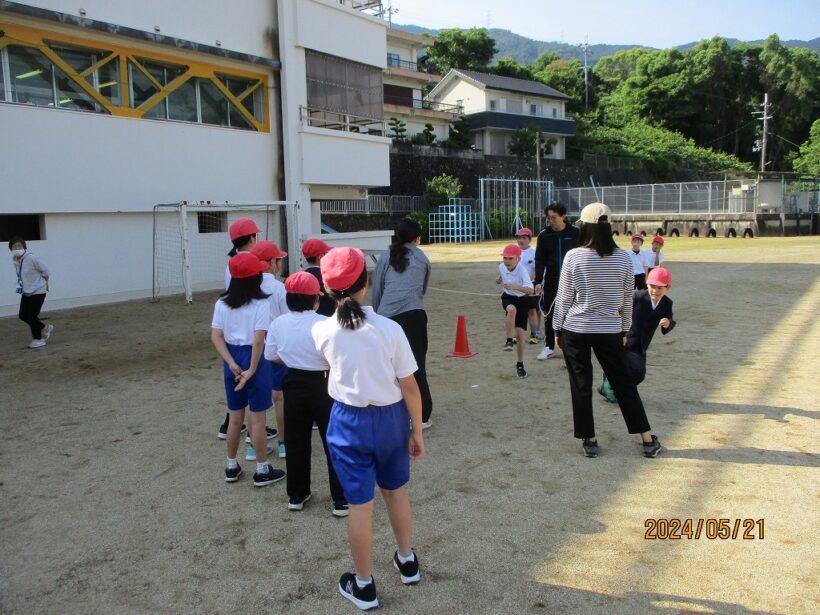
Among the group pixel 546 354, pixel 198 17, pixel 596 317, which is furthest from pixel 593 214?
pixel 198 17

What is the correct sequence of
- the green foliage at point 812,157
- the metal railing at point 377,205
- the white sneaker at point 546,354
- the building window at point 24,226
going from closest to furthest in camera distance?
the white sneaker at point 546,354
the building window at point 24,226
the metal railing at point 377,205
the green foliage at point 812,157

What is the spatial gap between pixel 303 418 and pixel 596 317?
220 cm

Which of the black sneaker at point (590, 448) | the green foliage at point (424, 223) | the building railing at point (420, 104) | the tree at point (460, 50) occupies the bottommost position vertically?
the black sneaker at point (590, 448)

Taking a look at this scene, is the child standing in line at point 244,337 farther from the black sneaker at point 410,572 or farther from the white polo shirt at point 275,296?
the black sneaker at point 410,572

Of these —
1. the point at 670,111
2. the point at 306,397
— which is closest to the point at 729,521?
the point at 306,397

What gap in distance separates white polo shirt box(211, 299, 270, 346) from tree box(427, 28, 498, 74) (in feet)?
186

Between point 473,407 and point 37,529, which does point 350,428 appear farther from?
point 473,407

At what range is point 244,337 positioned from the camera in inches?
167

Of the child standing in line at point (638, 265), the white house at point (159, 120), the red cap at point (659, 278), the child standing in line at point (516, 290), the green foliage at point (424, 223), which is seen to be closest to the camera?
the red cap at point (659, 278)

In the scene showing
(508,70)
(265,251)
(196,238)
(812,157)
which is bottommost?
(265,251)

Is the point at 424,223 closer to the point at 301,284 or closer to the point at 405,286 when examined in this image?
the point at 405,286

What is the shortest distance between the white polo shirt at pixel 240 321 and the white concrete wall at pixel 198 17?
1145 centimetres

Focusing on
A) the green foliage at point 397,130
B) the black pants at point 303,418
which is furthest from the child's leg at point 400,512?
the green foliage at point 397,130

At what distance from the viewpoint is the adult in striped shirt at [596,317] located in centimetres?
445
